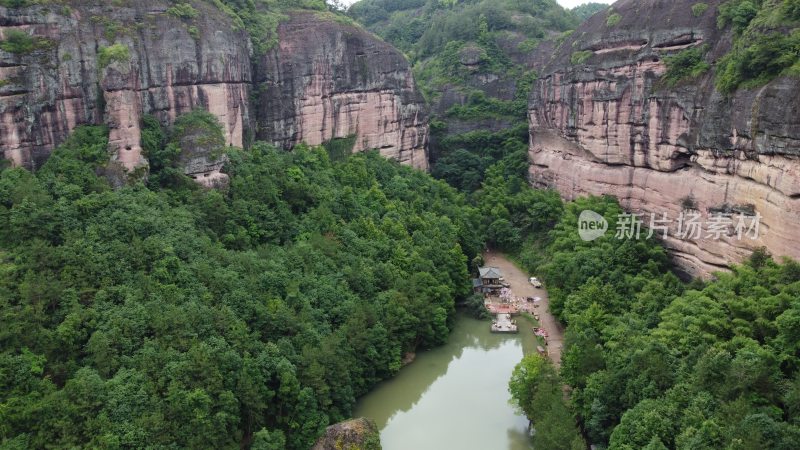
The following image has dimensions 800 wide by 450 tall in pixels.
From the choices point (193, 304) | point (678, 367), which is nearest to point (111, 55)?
point (193, 304)

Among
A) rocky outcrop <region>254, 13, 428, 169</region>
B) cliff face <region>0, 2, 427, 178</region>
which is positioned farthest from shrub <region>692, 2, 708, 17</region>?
cliff face <region>0, 2, 427, 178</region>

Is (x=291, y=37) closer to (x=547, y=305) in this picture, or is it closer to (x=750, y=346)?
(x=547, y=305)

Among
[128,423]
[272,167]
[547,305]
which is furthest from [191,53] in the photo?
[547,305]

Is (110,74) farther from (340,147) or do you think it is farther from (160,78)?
(340,147)

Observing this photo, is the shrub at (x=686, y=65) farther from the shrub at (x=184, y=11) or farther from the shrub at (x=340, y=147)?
the shrub at (x=184, y=11)

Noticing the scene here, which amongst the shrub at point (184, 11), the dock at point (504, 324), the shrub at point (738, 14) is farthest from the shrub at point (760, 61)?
the shrub at point (184, 11)

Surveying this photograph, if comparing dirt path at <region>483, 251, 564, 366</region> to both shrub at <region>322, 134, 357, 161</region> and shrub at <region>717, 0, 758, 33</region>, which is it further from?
shrub at <region>717, 0, 758, 33</region>
